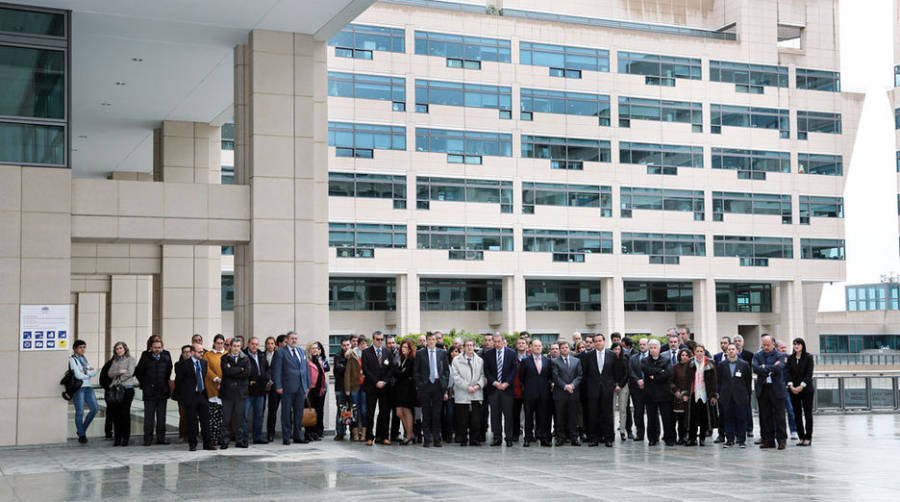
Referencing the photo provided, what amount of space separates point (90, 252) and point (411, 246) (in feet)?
85.7

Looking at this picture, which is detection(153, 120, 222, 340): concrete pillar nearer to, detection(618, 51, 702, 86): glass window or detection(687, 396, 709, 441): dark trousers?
detection(687, 396, 709, 441): dark trousers

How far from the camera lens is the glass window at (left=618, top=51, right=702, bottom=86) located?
196ft

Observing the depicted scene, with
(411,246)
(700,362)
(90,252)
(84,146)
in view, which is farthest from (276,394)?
(411,246)

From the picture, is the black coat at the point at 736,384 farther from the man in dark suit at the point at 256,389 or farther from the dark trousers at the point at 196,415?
the dark trousers at the point at 196,415

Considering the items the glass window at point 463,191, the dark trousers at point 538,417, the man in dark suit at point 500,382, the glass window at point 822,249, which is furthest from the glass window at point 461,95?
the dark trousers at point 538,417

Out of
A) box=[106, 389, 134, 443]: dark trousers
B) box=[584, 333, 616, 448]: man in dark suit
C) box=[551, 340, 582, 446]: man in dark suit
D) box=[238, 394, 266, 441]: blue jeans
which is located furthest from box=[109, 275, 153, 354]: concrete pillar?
box=[584, 333, 616, 448]: man in dark suit

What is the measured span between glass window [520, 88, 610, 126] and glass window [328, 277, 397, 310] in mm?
12391

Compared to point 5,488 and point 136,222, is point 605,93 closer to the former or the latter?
point 136,222

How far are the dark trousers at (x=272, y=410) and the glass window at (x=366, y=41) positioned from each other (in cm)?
3716

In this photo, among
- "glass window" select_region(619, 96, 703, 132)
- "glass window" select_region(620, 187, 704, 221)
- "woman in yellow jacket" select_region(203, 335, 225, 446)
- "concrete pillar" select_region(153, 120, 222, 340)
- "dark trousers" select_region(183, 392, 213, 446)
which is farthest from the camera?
"glass window" select_region(619, 96, 703, 132)

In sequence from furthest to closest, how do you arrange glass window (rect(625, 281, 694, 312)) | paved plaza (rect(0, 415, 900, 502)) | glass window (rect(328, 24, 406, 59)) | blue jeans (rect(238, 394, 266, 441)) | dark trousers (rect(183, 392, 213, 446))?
glass window (rect(625, 281, 694, 312)), glass window (rect(328, 24, 406, 59)), blue jeans (rect(238, 394, 266, 441)), dark trousers (rect(183, 392, 213, 446)), paved plaza (rect(0, 415, 900, 502))

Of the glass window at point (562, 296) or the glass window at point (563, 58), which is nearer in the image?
the glass window at point (563, 58)

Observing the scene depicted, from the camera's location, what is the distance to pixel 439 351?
1720 cm

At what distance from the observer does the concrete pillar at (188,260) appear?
26719mm
